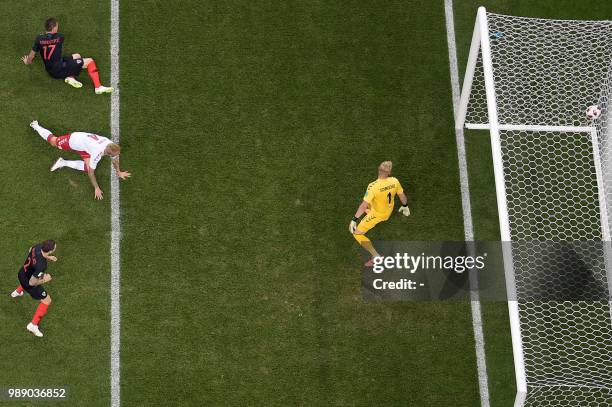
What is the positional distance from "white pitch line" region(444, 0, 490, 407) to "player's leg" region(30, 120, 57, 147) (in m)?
5.64

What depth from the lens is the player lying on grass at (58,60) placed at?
12930 mm

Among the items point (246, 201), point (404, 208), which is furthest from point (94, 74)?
point (404, 208)

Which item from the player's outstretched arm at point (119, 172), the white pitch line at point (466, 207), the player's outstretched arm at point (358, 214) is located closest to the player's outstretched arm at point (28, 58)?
the player's outstretched arm at point (119, 172)

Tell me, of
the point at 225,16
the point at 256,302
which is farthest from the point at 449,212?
the point at 225,16

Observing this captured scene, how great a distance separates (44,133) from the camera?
1277 cm

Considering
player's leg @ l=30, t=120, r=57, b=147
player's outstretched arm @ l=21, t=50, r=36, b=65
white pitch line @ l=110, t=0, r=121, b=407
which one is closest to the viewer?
white pitch line @ l=110, t=0, r=121, b=407

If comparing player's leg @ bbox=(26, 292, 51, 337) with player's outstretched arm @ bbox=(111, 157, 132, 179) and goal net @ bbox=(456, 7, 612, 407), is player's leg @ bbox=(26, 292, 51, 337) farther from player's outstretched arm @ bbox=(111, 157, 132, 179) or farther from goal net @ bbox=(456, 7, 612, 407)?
goal net @ bbox=(456, 7, 612, 407)

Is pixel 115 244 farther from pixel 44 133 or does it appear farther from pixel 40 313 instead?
pixel 44 133

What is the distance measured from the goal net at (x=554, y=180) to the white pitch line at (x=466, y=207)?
1.18 ft

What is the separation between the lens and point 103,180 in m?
12.9

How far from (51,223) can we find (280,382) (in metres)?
3.79

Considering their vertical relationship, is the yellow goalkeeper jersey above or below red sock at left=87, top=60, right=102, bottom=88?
below

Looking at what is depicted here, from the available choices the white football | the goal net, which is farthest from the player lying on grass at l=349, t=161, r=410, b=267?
the white football

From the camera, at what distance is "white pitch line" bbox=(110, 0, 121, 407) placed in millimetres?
11891
